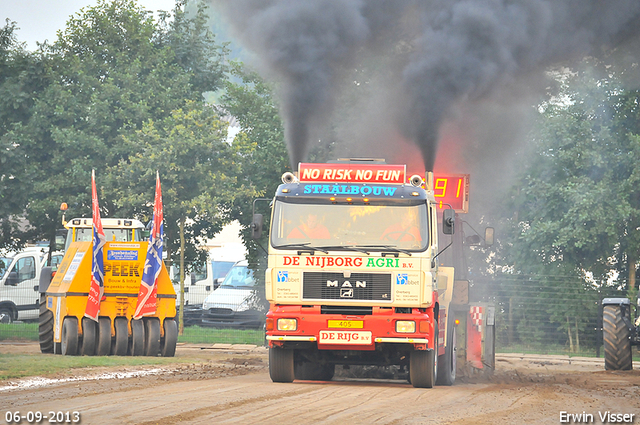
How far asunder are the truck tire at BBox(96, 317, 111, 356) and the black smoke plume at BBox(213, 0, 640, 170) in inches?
189

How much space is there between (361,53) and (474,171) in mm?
6869

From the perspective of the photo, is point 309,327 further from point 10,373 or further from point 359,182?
point 10,373

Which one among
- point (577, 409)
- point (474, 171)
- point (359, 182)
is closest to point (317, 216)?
point (359, 182)

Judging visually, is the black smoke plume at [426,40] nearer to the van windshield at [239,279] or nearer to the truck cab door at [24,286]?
the van windshield at [239,279]

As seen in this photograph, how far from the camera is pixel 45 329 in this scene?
65.0 feet

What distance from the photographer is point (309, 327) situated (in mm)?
12719

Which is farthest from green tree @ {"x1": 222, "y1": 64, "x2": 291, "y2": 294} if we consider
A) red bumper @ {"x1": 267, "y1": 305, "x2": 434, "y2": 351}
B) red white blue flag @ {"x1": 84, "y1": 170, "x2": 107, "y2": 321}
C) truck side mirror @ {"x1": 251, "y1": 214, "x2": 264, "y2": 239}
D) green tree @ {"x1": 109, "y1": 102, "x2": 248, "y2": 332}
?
red bumper @ {"x1": 267, "y1": 305, "x2": 434, "y2": 351}

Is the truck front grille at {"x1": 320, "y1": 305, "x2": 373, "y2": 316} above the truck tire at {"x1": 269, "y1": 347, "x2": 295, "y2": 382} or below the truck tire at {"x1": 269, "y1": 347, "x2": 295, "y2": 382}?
above

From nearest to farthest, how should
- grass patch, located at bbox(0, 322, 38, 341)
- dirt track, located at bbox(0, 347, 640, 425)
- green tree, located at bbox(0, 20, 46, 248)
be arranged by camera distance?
1. dirt track, located at bbox(0, 347, 640, 425)
2. grass patch, located at bbox(0, 322, 38, 341)
3. green tree, located at bbox(0, 20, 46, 248)

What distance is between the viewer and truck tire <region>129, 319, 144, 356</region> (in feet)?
59.9

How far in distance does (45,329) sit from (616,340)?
38.1ft

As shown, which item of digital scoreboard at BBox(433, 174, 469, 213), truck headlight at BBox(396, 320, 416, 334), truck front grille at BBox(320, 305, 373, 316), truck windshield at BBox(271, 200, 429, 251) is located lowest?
truck headlight at BBox(396, 320, 416, 334)

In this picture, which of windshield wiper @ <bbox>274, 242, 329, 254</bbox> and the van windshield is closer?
windshield wiper @ <bbox>274, 242, 329, 254</bbox>

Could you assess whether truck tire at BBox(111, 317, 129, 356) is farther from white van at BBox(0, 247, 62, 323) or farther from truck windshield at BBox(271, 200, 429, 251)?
white van at BBox(0, 247, 62, 323)
